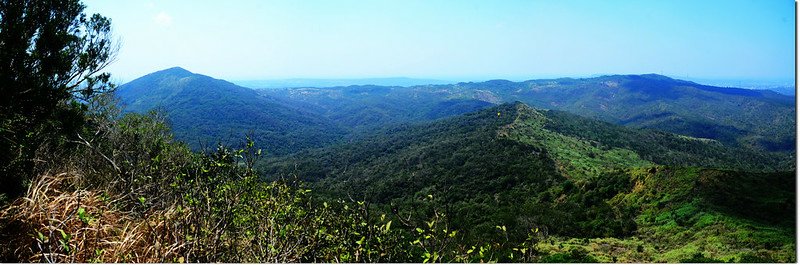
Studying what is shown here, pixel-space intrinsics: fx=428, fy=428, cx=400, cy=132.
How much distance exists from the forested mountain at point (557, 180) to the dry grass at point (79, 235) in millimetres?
1660

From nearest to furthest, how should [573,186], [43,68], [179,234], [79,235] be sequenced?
1. [79,235]
2. [179,234]
3. [43,68]
4. [573,186]

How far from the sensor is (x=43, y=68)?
9.86m

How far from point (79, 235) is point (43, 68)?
8609 millimetres

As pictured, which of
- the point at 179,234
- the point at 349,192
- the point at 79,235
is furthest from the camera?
the point at 349,192

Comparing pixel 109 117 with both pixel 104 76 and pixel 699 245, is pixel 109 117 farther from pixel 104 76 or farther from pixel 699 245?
pixel 699 245

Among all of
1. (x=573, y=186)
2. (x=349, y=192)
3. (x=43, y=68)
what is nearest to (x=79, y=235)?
(x=349, y=192)

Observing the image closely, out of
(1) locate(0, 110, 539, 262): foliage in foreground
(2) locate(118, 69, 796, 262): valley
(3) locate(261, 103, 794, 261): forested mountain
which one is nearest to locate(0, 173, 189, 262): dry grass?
(1) locate(0, 110, 539, 262): foliage in foreground

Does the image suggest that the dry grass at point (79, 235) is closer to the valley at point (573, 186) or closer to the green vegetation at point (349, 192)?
the green vegetation at point (349, 192)

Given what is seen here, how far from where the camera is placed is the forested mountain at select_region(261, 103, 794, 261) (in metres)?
25.2

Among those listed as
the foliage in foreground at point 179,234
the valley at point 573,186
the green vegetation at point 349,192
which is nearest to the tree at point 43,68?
the green vegetation at point 349,192

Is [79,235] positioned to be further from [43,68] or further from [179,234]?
[43,68]

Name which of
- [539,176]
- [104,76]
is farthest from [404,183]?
[104,76]

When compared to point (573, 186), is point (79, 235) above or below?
above

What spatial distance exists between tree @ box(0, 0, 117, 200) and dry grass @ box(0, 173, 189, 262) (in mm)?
2641
